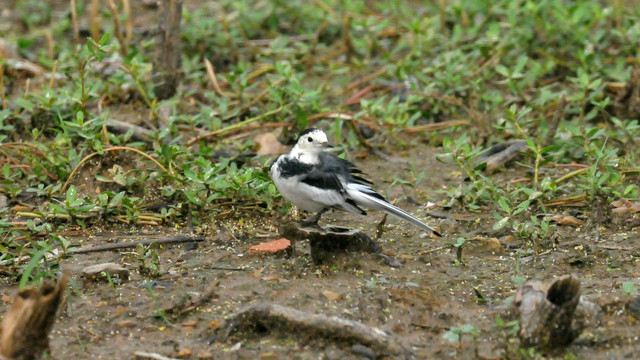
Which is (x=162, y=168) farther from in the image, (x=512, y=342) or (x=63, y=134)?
(x=512, y=342)

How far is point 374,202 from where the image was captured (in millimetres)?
4695

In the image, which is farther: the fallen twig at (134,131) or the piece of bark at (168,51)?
the piece of bark at (168,51)

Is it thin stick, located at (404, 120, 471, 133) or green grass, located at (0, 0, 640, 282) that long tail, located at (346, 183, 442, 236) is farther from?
thin stick, located at (404, 120, 471, 133)

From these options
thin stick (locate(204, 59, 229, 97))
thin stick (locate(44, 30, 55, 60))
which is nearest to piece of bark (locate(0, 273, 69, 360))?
thin stick (locate(204, 59, 229, 97))

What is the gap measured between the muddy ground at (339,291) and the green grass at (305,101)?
234 millimetres

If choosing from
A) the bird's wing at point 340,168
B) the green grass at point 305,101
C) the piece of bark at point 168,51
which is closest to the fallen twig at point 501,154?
the green grass at point 305,101

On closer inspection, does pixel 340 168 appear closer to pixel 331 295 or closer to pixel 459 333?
pixel 331 295

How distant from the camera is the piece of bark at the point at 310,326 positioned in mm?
3668

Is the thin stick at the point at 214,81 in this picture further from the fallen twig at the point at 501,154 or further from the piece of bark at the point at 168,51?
the fallen twig at the point at 501,154

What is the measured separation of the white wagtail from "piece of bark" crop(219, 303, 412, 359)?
0.91 meters

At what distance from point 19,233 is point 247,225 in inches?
50.1

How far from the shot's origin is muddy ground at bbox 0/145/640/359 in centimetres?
375

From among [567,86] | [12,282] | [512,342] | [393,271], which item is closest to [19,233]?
[12,282]

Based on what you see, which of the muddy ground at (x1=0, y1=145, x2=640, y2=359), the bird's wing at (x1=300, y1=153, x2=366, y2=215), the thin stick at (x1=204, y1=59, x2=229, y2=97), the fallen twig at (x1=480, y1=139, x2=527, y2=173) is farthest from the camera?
the thin stick at (x1=204, y1=59, x2=229, y2=97)
